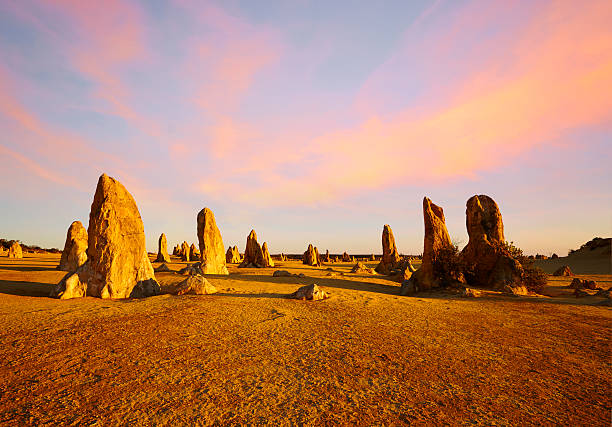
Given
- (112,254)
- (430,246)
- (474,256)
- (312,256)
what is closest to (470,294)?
(430,246)

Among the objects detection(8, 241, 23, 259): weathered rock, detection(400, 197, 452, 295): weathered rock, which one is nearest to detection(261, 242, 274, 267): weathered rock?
detection(400, 197, 452, 295): weathered rock

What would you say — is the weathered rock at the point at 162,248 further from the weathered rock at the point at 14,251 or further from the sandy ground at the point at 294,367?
the sandy ground at the point at 294,367

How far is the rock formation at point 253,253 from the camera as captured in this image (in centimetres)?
3612

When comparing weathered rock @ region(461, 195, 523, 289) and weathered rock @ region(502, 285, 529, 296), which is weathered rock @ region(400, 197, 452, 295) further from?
weathered rock @ region(502, 285, 529, 296)

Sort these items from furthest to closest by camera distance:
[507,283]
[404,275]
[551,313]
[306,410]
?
[404,275]
[507,283]
[551,313]
[306,410]

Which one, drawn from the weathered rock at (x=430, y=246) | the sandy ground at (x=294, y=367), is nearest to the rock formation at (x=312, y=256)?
the weathered rock at (x=430, y=246)

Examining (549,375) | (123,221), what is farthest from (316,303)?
(123,221)

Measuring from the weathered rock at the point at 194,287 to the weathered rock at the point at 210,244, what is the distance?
9.93 m

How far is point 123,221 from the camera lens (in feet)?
41.7

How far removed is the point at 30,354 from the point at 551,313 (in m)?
14.0

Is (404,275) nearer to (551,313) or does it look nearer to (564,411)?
(551,313)

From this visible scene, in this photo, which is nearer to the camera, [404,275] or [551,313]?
[551,313]

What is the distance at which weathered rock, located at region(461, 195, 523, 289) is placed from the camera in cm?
1598

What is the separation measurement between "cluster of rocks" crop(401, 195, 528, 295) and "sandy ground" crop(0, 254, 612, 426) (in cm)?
680
